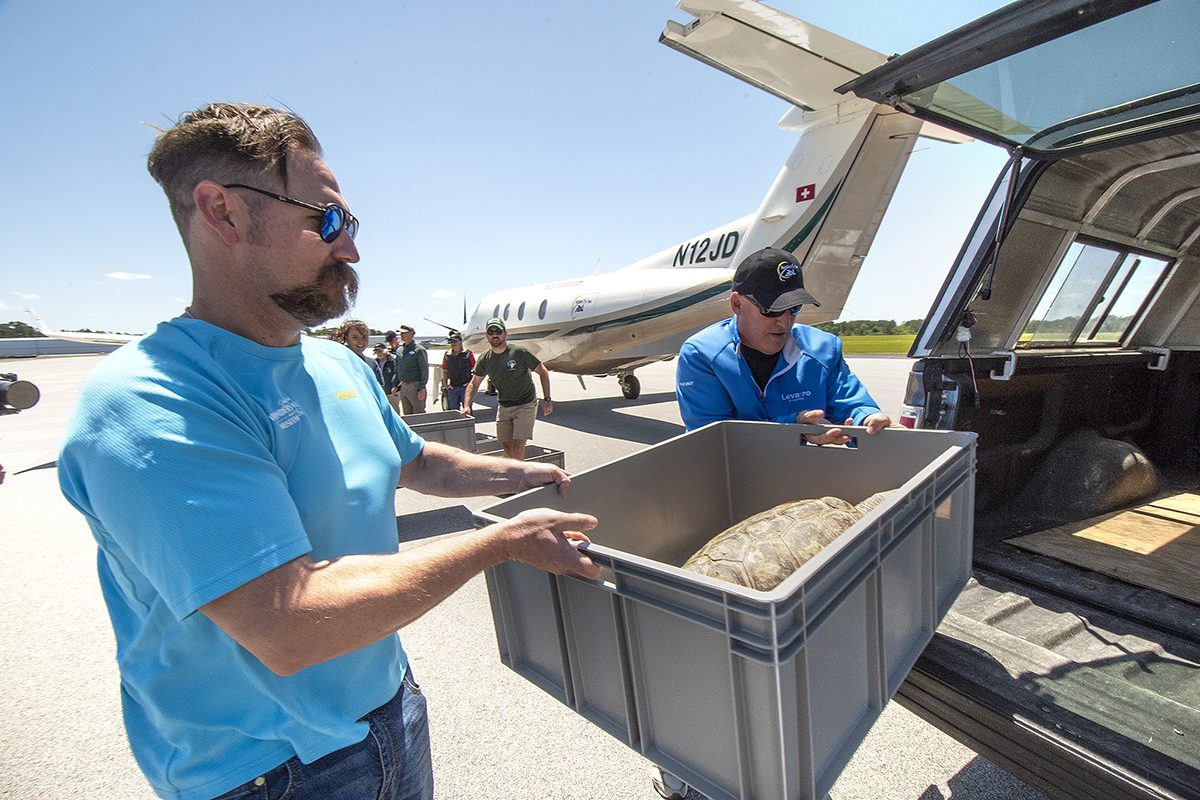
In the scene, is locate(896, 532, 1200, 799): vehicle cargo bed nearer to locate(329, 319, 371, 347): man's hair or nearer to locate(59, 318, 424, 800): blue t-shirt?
locate(59, 318, 424, 800): blue t-shirt

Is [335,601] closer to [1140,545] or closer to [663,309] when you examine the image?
[1140,545]

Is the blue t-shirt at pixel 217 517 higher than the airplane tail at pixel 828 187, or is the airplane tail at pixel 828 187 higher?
the airplane tail at pixel 828 187

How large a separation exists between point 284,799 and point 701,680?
910 mm

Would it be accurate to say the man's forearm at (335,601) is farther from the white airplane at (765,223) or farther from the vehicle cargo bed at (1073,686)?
the white airplane at (765,223)

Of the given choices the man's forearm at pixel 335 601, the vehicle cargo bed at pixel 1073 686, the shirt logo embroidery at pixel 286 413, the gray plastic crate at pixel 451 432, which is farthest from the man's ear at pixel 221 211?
the gray plastic crate at pixel 451 432

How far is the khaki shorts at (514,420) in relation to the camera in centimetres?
727

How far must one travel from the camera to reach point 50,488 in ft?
26.3

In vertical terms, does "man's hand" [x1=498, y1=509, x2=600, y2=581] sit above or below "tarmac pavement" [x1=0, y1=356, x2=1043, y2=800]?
above

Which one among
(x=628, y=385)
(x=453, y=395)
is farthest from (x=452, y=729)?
(x=628, y=385)

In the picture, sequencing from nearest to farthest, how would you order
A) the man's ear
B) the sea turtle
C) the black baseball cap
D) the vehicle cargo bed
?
the man's ear, the vehicle cargo bed, the sea turtle, the black baseball cap

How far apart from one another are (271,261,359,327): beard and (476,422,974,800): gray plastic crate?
64 centimetres

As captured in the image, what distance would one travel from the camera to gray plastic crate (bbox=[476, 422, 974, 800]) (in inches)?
40.8

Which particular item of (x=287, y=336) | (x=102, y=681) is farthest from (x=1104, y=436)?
(x=102, y=681)

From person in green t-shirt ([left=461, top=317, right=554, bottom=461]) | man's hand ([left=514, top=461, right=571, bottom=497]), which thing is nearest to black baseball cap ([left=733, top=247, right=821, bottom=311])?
man's hand ([left=514, top=461, right=571, bottom=497])
